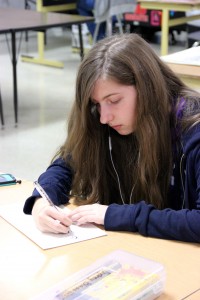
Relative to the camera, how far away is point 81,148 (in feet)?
4.84

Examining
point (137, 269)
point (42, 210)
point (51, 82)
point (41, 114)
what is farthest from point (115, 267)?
point (51, 82)

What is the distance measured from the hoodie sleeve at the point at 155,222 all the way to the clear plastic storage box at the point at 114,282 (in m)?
0.19

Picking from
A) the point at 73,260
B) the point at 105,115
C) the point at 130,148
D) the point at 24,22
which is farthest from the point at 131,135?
the point at 24,22

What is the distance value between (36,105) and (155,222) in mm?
3397

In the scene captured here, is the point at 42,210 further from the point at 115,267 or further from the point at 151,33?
the point at 151,33

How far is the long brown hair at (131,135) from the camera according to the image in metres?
1.32

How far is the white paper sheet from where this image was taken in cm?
118

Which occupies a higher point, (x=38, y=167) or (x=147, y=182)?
(x=147, y=182)

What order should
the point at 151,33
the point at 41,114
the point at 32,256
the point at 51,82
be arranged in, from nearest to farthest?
the point at 32,256 → the point at 41,114 → the point at 51,82 → the point at 151,33

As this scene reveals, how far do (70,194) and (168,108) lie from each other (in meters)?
0.37

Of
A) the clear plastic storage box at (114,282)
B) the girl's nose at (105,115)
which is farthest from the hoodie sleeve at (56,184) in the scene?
the clear plastic storage box at (114,282)

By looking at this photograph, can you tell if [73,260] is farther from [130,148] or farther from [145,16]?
[145,16]

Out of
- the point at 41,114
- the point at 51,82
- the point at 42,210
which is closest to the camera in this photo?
the point at 42,210

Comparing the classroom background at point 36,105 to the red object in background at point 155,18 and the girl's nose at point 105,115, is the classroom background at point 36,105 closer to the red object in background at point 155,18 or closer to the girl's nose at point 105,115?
the red object in background at point 155,18
